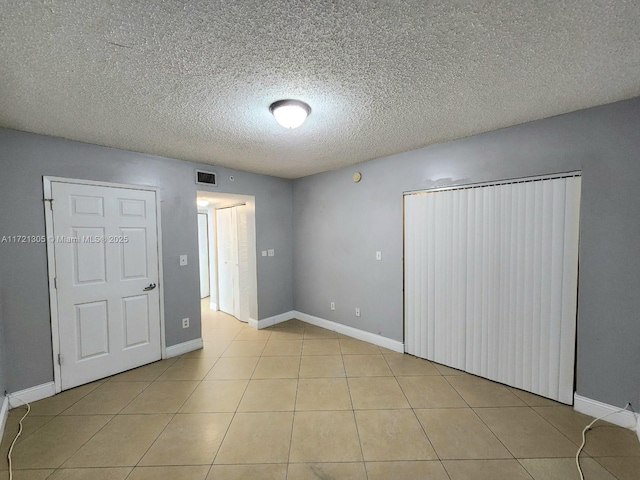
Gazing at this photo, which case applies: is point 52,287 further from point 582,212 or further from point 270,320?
point 582,212

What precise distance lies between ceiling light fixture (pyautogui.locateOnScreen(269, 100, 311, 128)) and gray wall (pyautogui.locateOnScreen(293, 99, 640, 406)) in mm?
1677

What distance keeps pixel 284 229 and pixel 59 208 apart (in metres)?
2.73

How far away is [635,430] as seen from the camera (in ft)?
6.16

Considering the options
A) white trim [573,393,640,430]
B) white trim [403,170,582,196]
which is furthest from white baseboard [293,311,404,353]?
white trim [403,170,582,196]

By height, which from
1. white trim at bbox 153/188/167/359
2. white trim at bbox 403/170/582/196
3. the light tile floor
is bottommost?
the light tile floor

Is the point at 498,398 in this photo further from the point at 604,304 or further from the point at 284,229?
the point at 284,229

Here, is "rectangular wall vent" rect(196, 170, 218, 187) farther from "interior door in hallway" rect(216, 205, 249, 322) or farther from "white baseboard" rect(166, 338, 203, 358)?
"white baseboard" rect(166, 338, 203, 358)

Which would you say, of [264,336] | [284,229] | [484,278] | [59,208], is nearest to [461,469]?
[484,278]

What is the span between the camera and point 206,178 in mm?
3479

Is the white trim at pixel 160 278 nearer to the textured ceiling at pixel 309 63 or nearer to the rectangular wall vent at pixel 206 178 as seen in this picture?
the rectangular wall vent at pixel 206 178

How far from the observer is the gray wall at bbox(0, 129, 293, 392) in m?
2.24

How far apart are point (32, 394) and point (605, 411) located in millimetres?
4752

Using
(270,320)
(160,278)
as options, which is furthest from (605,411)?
(160,278)

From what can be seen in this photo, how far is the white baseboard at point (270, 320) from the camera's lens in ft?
13.5
